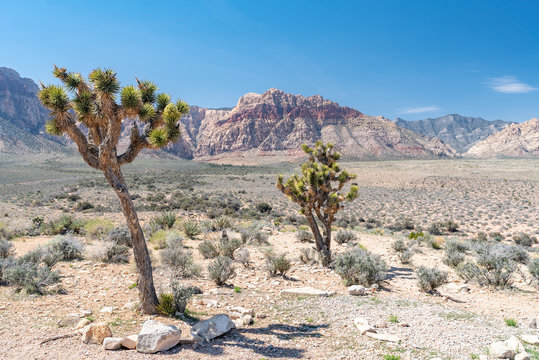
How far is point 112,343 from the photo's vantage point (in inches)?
189

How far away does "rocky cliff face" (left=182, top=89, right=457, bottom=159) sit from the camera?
14738 centimetres

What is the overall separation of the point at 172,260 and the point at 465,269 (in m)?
9.83

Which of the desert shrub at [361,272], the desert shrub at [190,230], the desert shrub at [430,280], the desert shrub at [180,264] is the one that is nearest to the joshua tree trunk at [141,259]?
the desert shrub at [180,264]

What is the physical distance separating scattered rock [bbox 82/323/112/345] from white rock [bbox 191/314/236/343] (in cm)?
148

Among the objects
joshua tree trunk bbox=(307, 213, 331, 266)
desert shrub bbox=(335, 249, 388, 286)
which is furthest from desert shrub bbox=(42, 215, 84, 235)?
desert shrub bbox=(335, 249, 388, 286)

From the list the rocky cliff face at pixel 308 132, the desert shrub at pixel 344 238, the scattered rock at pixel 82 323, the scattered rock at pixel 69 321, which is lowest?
the desert shrub at pixel 344 238

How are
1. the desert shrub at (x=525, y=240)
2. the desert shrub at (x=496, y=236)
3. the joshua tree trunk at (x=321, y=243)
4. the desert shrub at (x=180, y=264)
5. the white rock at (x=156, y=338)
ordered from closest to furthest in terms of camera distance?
the white rock at (x=156, y=338)
the desert shrub at (x=180, y=264)
the joshua tree trunk at (x=321, y=243)
the desert shrub at (x=525, y=240)
the desert shrub at (x=496, y=236)

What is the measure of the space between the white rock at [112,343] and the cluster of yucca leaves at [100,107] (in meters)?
3.61

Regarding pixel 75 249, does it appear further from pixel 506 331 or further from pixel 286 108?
pixel 286 108

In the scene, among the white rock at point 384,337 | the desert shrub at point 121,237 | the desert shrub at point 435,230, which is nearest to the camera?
the white rock at point 384,337

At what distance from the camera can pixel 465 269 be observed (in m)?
9.54

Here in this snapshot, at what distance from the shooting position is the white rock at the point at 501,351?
177 inches

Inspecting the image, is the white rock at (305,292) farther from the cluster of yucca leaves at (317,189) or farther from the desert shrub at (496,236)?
the desert shrub at (496,236)

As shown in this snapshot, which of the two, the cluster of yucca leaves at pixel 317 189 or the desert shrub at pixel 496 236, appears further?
the desert shrub at pixel 496 236
